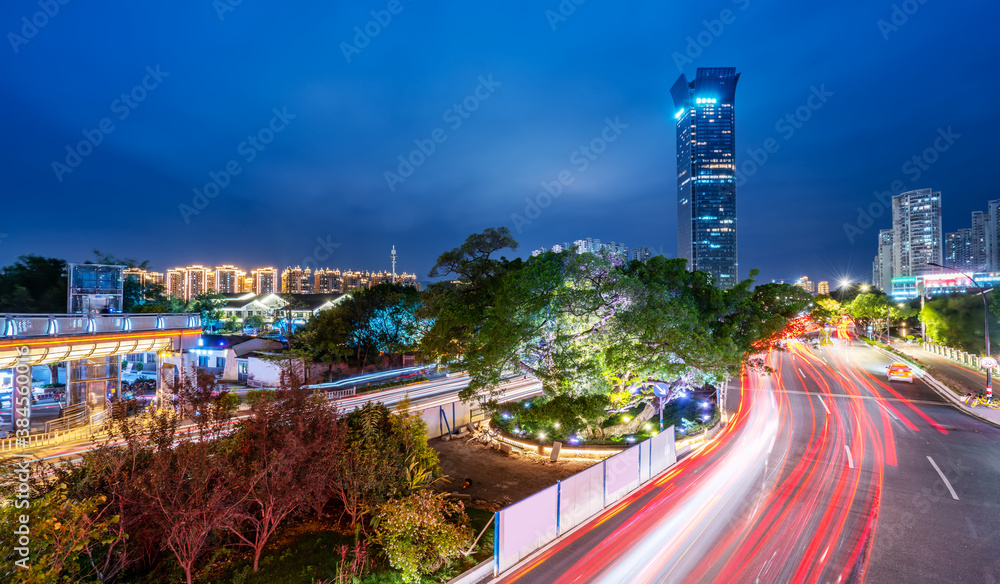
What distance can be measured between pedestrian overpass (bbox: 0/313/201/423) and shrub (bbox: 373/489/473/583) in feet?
47.0

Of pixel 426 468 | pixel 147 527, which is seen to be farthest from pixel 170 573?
pixel 426 468

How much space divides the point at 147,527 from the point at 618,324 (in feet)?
43.2

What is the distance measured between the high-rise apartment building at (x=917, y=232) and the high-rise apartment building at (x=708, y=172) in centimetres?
4237

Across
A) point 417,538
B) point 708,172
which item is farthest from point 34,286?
point 708,172

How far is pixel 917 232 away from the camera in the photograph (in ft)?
403

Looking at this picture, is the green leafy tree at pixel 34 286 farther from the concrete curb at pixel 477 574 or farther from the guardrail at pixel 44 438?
the concrete curb at pixel 477 574

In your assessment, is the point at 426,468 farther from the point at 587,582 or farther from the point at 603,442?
the point at 603,442

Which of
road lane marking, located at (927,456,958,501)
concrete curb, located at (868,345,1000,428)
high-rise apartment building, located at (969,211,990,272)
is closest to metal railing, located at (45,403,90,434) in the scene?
road lane marking, located at (927,456,958,501)

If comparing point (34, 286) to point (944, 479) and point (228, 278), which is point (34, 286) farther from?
point (228, 278)

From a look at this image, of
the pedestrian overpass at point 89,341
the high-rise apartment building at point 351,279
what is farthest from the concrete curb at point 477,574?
the high-rise apartment building at point 351,279

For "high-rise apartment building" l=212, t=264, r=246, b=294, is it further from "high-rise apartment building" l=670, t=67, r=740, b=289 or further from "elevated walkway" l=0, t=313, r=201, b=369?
"high-rise apartment building" l=670, t=67, r=740, b=289

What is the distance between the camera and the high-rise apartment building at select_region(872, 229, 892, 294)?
14138 cm

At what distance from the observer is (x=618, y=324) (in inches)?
601

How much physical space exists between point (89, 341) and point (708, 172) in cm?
16895
